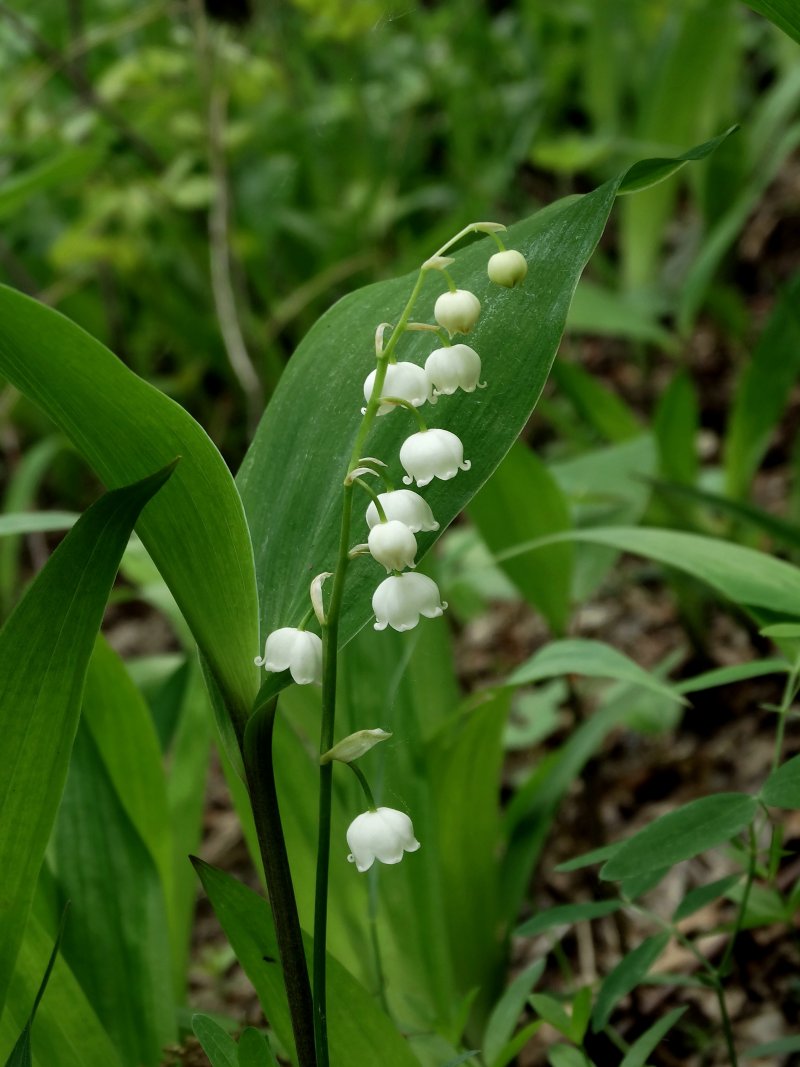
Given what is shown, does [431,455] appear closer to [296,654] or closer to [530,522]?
[296,654]

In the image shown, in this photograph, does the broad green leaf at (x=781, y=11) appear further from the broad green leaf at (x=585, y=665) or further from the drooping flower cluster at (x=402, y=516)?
the broad green leaf at (x=585, y=665)

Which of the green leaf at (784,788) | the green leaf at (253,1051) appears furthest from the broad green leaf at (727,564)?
the green leaf at (253,1051)

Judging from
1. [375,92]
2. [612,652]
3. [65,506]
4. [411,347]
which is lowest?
[612,652]

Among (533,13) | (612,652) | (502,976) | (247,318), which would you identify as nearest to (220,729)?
(612,652)

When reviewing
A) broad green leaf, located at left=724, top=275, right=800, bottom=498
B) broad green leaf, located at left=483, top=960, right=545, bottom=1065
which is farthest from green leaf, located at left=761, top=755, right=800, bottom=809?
broad green leaf, located at left=724, top=275, right=800, bottom=498

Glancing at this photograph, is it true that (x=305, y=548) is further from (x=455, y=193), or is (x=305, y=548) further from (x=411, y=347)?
(x=455, y=193)

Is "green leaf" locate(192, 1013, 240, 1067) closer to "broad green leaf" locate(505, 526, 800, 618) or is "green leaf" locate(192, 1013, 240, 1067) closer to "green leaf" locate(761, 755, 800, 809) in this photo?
"green leaf" locate(761, 755, 800, 809)

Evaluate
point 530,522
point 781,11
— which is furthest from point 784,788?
point 530,522
